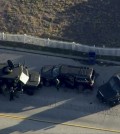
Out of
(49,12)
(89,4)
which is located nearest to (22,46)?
(49,12)

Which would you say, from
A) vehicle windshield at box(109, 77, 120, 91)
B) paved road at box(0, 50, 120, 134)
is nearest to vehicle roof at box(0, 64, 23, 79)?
paved road at box(0, 50, 120, 134)

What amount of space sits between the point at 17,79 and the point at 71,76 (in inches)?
154

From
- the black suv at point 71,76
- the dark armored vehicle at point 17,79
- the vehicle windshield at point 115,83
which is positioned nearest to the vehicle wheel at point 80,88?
the black suv at point 71,76

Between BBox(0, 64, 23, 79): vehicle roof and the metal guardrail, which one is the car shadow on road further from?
the metal guardrail

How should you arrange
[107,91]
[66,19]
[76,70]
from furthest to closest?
[66,19]
[76,70]
[107,91]

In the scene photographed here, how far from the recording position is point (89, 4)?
165 ft

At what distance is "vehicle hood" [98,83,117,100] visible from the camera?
40.9 metres

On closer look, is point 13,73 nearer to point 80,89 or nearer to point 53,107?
point 53,107

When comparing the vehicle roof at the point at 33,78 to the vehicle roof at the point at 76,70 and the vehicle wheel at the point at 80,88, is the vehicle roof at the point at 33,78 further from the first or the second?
the vehicle wheel at the point at 80,88

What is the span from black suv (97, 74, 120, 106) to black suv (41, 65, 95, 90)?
3.42 ft

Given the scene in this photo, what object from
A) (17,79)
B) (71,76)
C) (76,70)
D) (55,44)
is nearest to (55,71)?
(71,76)

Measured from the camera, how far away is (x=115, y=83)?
41.6 m

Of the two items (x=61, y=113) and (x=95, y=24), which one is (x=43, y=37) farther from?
(x=61, y=113)

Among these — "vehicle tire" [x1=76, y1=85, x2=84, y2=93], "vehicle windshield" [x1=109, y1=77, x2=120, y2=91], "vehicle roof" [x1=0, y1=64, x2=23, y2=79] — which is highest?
"vehicle roof" [x1=0, y1=64, x2=23, y2=79]
